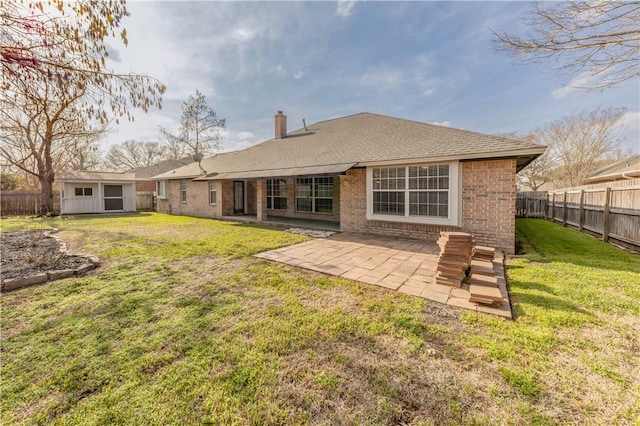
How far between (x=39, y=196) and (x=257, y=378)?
26.3 meters

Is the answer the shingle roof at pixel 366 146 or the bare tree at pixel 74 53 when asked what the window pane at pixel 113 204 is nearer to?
the shingle roof at pixel 366 146

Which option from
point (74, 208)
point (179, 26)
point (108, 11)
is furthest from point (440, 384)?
point (74, 208)

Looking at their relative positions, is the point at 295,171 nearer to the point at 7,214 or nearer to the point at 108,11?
the point at 108,11

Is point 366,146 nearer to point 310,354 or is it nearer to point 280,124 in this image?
point 310,354

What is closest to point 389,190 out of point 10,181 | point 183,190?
point 183,190

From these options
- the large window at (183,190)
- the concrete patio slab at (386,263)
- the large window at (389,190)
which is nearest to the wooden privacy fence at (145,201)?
the large window at (183,190)

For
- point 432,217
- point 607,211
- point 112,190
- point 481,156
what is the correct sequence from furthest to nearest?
point 112,190 → point 607,211 → point 432,217 → point 481,156

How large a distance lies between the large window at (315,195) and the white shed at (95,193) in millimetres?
15843

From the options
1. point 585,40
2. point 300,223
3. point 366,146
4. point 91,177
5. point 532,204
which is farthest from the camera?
point 91,177

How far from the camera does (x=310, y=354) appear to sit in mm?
2766

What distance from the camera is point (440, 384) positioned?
2.36 m

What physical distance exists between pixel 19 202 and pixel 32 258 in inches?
775

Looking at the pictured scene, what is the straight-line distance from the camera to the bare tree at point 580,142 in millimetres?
27281

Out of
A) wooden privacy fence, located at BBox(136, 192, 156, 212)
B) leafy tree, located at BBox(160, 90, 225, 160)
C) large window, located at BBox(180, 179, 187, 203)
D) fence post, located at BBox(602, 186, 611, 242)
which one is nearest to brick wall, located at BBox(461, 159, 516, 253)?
fence post, located at BBox(602, 186, 611, 242)
